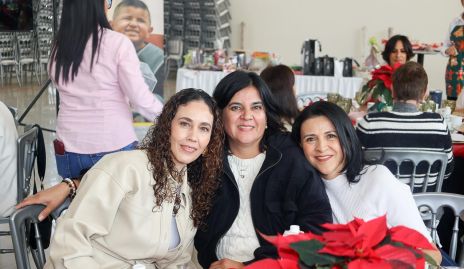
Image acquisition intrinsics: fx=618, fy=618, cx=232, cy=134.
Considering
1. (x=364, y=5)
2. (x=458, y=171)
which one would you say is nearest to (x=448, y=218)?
(x=458, y=171)

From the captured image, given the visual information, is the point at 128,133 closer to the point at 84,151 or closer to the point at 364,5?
the point at 84,151

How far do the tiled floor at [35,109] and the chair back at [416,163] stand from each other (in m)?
2.01

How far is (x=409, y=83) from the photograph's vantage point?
302 cm

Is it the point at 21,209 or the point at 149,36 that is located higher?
the point at 149,36

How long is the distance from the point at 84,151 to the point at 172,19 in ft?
31.4

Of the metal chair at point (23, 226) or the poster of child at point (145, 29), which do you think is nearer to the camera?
the metal chair at point (23, 226)

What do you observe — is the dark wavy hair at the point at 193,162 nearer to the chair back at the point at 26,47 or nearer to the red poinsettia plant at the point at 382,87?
the red poinsettia plant at the point at 382,87

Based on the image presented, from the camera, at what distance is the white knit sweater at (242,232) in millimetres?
1930

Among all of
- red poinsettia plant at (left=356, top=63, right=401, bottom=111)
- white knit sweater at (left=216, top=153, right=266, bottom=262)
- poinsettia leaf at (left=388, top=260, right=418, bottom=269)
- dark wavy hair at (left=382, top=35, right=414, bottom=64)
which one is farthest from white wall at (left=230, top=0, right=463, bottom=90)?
poinsettia leaf at (left=388, top=260, right=418, bottom=269)

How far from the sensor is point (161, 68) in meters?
5.82

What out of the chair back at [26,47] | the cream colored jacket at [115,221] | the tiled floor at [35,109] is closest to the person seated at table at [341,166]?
the cream colored jacket at [115,221]

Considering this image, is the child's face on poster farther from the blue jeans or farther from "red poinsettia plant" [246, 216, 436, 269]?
"red poinsettia plant" [246, 216, 436, 269]

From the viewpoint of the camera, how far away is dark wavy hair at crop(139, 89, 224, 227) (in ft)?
5.73

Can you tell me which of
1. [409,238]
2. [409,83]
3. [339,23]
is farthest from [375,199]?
[339,23]
